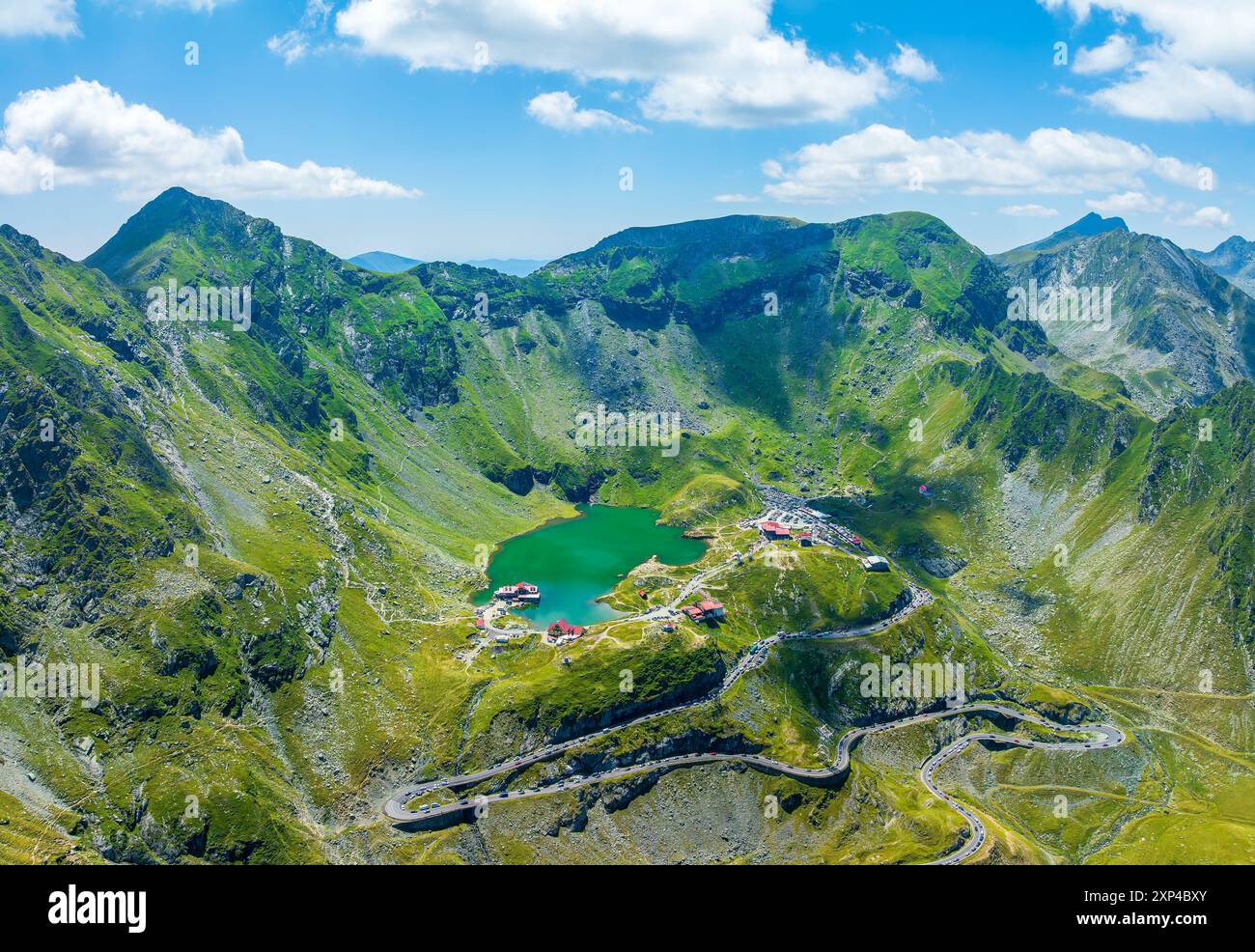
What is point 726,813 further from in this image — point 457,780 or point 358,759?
point 358,759

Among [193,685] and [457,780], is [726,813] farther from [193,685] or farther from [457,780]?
[193,685]

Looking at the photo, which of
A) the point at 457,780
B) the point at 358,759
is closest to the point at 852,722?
the point at 457,780
